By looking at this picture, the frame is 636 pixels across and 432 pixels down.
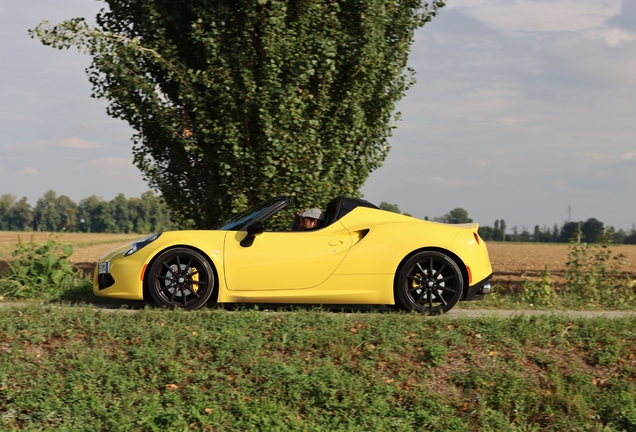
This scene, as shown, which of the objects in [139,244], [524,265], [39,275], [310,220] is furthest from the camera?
[524,265]

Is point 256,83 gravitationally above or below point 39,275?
above

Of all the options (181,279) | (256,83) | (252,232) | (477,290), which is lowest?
(477,290)

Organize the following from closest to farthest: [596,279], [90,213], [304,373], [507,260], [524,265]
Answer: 1. [304,373]
2. [596,279]
3. [524,265]
4. [507,260]
5. [90,213]

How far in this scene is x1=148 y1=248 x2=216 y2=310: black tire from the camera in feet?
26.2

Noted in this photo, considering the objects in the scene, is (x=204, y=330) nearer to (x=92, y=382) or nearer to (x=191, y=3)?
(x=92, y=382)

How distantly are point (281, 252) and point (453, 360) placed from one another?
2272 mm

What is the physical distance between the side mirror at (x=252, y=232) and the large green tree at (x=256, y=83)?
394 centimetres

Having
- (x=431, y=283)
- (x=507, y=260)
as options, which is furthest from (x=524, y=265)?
(x=431, y=283)

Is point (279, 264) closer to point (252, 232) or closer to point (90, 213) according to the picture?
point (252, 232)

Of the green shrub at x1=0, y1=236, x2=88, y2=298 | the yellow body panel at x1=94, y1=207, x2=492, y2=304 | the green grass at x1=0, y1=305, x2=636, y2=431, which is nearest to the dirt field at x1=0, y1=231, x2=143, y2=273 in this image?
the green shrub at x1=0, y1=236, x2=88, y2=298

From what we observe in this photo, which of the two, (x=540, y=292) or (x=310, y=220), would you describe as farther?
(x=540, y=292)

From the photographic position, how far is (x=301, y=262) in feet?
26.0

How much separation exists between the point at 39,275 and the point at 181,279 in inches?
123

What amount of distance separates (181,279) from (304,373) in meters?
2.29
